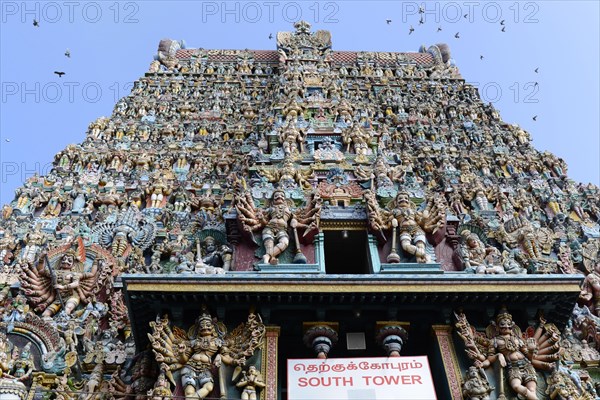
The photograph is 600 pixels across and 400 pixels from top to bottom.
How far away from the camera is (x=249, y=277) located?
1089 cm

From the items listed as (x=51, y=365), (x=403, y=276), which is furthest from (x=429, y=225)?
(x=51, y=365)

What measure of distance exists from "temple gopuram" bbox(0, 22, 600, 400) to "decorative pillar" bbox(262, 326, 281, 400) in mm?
28

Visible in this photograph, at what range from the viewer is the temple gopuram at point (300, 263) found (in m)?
10.5

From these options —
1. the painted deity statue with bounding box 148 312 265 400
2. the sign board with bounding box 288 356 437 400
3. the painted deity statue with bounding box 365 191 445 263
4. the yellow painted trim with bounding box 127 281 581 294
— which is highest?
the painted deity statue with bounding box 365 191 445 263

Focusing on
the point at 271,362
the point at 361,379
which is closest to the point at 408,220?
the point at 361,379

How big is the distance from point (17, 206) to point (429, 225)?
366 inches

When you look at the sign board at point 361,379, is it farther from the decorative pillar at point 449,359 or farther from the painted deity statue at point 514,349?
the painted deity statue at point 514,349

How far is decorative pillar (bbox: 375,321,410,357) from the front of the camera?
10.7 metres

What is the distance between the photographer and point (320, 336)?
10797mm

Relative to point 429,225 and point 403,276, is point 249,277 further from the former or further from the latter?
point 429,225

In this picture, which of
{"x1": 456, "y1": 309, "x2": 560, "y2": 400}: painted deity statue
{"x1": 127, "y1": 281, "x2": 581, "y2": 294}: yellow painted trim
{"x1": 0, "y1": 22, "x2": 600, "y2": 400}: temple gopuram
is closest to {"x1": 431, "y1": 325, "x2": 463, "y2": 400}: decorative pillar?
{"x1": 0, "y1": 22, "x2": 600, "y2": 400}: temple gopuram

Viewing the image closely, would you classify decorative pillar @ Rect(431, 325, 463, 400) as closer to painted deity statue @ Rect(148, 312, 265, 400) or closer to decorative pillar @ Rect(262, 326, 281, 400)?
decorative pillar @ Rect(262, 326, 281, 400)

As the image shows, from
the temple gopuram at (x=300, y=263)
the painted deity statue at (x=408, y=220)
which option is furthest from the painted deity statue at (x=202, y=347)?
the painted deity statue at (x=408, y=220)

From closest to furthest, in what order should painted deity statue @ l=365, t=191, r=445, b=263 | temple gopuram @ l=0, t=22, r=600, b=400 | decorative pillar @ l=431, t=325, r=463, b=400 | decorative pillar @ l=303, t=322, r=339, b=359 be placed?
decorative pillar @ l=431, t=325, r=463, b=400 → temple gopuram @ l=0, t=22, r=600, b=400 → decorative pillar @ l=303, t=322, r=339, b=359 → painted deity statue @ l=365, t=191, r=445, b=263
